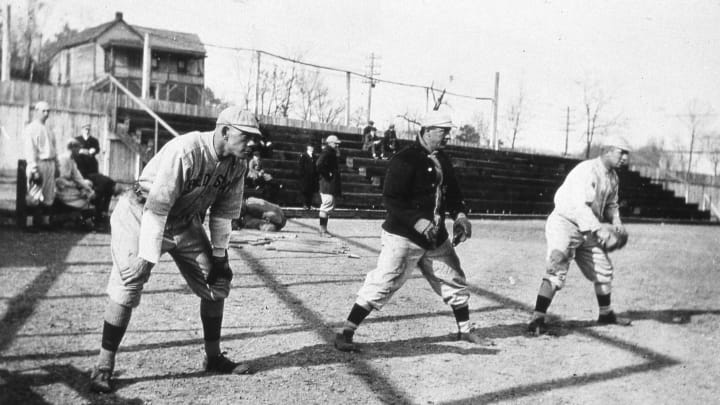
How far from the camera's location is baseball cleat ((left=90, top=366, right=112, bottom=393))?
13.0 feet

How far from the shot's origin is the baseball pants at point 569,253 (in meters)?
6.20

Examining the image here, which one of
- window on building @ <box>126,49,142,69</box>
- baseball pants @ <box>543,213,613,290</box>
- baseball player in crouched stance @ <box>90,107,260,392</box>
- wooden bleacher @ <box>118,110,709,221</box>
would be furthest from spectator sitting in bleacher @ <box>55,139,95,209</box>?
window on building @ <box>126,49,142,69</box>

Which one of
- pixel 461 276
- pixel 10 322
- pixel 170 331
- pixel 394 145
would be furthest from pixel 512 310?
pixel 394 145

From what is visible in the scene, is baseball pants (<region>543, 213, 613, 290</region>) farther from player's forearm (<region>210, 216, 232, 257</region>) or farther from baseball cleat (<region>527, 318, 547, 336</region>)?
player's forearm (<region>210, 216, 232, 257</region>)

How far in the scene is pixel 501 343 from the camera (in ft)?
18.5

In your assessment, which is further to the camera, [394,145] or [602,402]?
[394,145]

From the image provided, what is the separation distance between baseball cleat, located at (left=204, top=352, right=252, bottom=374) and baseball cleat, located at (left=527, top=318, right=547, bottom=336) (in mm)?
2794

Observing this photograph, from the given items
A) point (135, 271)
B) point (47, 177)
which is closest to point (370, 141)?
point (47, 177)

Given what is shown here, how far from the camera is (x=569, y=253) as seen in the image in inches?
248

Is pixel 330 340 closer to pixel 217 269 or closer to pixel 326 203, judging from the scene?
pixel 217 269

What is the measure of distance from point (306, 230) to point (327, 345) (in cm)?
815

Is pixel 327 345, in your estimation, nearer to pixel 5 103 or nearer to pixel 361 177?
pixel 361 177

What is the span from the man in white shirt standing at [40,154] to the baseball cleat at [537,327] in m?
7.91

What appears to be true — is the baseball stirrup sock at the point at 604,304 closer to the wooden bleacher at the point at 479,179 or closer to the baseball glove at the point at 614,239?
the baseball glove at the point at 614,239
